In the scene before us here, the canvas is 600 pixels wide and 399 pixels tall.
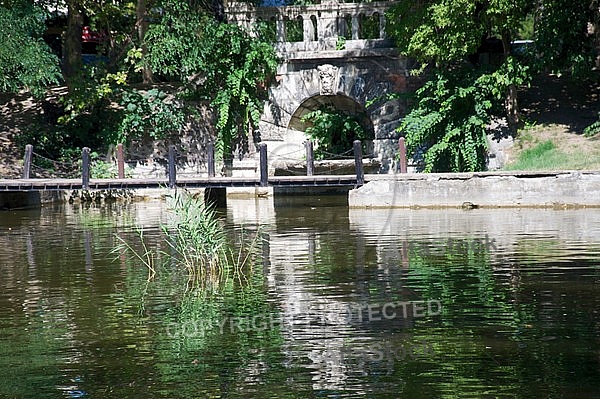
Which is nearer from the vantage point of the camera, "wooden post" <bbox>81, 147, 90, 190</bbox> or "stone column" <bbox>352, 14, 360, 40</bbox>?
"wooden post" <bbox>81, 147, 90, 190</bbox>

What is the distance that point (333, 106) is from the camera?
31797 millimetres

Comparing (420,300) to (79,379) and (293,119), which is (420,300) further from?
(293,119)

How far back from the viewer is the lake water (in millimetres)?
8102

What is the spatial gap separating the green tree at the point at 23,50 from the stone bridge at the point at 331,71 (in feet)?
18.3

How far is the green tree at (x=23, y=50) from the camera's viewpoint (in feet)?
93.4

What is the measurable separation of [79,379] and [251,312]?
2.87 m

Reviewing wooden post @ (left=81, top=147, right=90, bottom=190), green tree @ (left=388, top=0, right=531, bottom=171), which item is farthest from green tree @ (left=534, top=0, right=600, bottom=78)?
wooden post @ (left=81, top=147, right=90, bottom=190)

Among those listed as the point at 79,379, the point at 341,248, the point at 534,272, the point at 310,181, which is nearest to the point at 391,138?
the point at 310,181

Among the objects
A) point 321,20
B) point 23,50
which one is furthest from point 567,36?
point 23,50

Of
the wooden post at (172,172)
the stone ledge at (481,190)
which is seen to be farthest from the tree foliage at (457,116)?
the wooden post at (172,172)

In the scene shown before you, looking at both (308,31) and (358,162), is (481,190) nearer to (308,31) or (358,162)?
(358,162)

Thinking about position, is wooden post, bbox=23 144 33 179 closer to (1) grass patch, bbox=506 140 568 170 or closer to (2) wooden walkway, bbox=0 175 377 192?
(2) wooden walkway, bbox=0 175 377 192

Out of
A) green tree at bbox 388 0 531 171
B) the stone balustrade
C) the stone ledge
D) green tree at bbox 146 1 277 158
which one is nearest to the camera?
the stone ledge

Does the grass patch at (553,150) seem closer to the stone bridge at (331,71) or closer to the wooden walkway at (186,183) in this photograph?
the stone bridge at (331,71)
